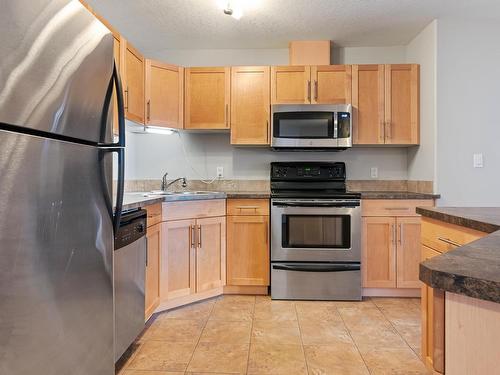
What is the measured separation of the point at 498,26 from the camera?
8.69 feet

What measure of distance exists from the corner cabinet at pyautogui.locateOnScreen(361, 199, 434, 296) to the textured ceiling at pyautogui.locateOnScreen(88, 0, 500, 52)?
1.58m

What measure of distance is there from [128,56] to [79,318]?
203 cm

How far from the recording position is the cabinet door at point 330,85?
294 centimetres

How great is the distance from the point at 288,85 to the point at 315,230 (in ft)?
4.57

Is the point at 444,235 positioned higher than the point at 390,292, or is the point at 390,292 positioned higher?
the point at 444,235

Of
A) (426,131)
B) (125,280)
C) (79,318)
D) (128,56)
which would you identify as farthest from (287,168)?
(79,318)

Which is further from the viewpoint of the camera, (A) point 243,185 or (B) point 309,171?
(A) point 243,185

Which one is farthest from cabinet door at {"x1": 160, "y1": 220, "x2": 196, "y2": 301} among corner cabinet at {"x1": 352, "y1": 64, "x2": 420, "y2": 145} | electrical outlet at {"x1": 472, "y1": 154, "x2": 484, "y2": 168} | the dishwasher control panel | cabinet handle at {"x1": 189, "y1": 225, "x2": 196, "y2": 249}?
electrical outlet at {"x1": 472, "y1": 154, "x2": 484, "y2": 168}

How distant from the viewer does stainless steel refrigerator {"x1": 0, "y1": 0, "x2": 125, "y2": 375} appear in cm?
81

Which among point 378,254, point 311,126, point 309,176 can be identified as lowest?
point 378,254

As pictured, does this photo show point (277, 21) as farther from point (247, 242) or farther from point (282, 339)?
point (282, 339)

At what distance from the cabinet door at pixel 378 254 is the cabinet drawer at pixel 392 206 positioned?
0.17ft

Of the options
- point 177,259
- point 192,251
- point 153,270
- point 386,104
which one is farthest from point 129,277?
point 386,104

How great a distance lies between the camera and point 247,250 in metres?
2.76
